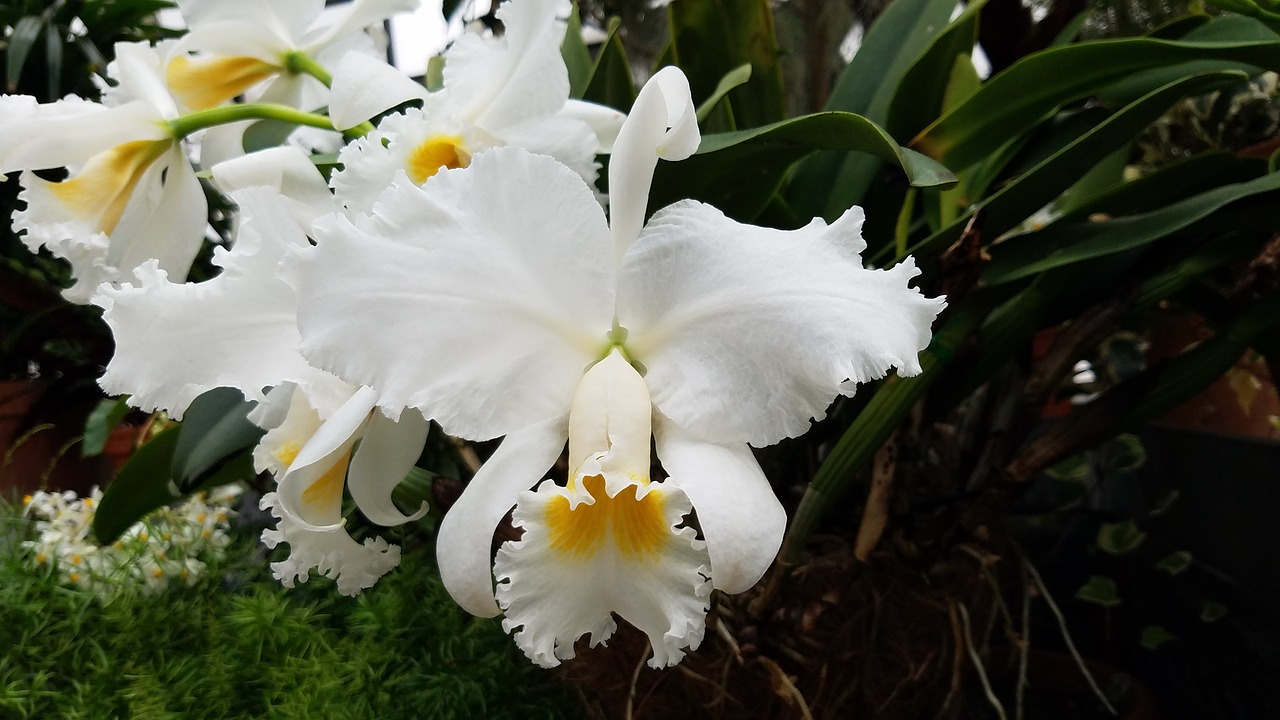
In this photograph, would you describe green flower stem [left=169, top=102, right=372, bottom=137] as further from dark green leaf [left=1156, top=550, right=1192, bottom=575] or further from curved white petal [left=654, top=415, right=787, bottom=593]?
dark green leaf [left=1156, top=550, right=1192, bottom=575]

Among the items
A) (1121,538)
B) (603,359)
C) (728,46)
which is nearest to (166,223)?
(603,359)

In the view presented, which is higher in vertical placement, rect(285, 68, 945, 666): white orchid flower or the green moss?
rect(285, 68, 945, 666): white orchid flower

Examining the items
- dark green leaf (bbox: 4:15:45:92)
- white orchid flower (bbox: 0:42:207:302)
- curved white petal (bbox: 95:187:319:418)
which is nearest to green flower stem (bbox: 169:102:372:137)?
white orchid flower (bbox: 0:42:207:302)

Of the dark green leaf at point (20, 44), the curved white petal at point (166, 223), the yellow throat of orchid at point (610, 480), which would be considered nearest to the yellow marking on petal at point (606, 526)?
the yellow throat of orchid at point (610, 480)

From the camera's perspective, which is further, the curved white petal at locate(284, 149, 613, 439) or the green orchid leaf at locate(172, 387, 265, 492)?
the green orchid leaf at locate(172, 387, 265, 492)

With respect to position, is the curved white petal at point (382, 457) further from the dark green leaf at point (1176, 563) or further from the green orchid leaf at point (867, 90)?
the dark green leaf at point (1176, 563)

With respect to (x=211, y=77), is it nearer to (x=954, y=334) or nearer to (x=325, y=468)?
(x=325, y=468)

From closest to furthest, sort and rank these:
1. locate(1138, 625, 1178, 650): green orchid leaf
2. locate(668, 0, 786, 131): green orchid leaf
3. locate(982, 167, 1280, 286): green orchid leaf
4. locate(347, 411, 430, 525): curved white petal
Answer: locate(347, 411, 430, 525): curved white petal < locate(982, 167, 1280, 286): green orchid leaf < locate(668, 0, 786, 131): green orchid leaf < locate(1138, 625, 1178, 650): green orchid leaf

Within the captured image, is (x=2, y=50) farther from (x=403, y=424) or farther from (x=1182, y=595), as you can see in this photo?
(x=1182, y=595)
